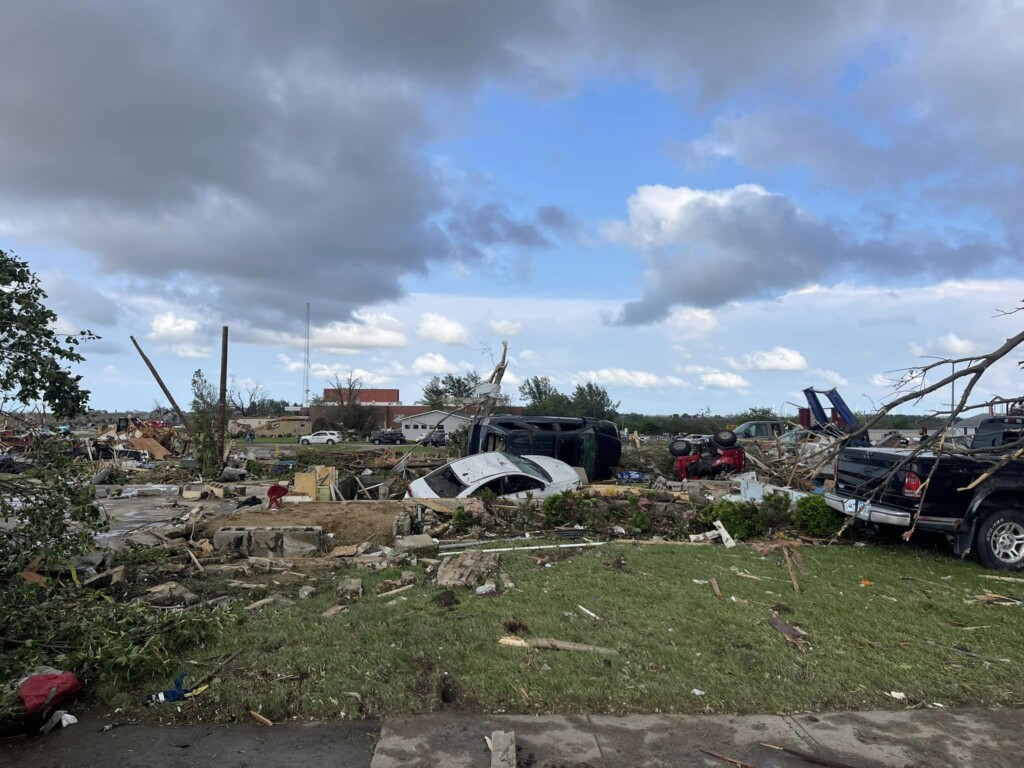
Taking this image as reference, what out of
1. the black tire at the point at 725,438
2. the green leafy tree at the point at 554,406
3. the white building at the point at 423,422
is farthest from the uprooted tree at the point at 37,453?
the green leafy tree at the point at 554,406

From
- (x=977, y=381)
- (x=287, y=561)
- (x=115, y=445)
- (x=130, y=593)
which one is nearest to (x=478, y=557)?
(x=287, y=561)

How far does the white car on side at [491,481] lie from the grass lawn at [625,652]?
496cm

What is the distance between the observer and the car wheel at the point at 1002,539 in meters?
8.67

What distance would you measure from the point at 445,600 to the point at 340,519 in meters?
5.32

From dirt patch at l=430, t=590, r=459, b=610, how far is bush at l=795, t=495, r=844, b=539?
650 centimetres

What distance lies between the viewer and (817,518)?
10.8m

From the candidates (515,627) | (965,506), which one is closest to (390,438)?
(965,506)

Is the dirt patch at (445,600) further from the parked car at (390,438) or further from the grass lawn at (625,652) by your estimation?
the parked car at (390,438)

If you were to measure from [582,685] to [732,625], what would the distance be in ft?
6.43

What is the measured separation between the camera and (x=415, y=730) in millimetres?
4156

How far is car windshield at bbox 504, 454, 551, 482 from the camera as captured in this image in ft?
44.7

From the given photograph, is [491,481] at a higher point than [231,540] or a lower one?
higher

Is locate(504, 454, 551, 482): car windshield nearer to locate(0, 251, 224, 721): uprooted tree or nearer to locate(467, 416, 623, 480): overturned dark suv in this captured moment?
locate(467, 416, 623, 480): overturned dark suv

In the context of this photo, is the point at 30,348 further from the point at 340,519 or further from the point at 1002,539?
the point at 1002,539
